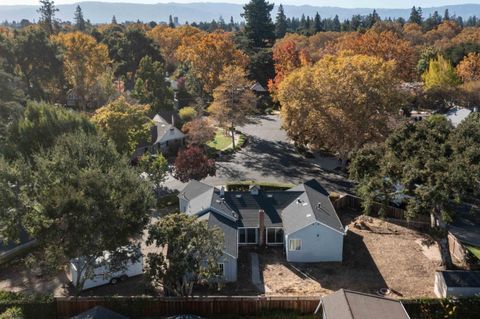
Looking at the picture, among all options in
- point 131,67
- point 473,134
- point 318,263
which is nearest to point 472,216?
point 473,134

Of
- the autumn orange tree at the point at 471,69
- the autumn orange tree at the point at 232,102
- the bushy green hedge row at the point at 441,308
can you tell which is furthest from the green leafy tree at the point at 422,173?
the autumn orange tree at the point at 471,69

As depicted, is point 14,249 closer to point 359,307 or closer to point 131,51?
point 359,307

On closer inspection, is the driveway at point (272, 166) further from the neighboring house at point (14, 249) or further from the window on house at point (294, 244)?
the neighboring house at point (14, 249)

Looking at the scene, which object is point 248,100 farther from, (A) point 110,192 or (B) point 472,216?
(A) point 110,192

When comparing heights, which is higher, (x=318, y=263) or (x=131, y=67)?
(x=131, y=67)

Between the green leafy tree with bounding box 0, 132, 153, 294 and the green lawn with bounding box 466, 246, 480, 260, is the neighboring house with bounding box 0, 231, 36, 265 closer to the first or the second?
the green leafy tree with bounding box 0, 132, 153, 294

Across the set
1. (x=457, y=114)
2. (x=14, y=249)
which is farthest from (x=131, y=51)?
(x=14, y=249)

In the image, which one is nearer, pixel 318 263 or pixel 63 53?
pixel 318 263
